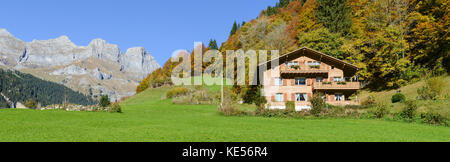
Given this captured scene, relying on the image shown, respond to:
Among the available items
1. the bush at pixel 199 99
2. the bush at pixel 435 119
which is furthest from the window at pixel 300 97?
the bush at pixel 435 119

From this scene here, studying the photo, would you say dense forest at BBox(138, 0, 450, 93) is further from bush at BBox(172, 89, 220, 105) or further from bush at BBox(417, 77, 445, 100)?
bush at BBox(172, 89, 220, 105)

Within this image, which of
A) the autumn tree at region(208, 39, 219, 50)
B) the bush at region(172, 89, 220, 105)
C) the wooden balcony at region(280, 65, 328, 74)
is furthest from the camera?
the autumn tree at region(208, 39, 219, 50)

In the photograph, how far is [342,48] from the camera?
2036 inches

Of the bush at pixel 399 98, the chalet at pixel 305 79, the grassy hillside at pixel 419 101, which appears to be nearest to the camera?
the grassy hillside at pixel 419 101

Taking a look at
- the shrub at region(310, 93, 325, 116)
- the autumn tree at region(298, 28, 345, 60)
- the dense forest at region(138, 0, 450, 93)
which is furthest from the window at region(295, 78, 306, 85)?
the shrub at region(310, 93, 325, 116)

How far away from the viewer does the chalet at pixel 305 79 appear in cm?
4216

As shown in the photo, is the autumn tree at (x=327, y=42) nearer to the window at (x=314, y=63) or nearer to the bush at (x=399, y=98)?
the window at (x=314, y=63)

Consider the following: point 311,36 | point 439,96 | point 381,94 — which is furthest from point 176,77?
point 439,96

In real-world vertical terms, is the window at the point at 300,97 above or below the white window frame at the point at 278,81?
below

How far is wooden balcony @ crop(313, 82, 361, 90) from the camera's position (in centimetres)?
4178
